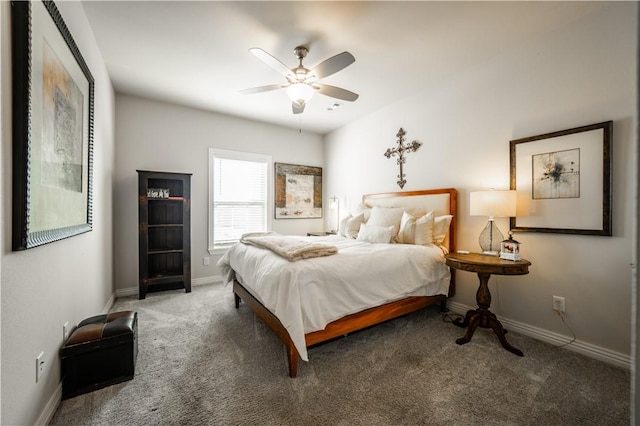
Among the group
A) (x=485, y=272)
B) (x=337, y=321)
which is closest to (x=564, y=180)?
(x=485, y=272)

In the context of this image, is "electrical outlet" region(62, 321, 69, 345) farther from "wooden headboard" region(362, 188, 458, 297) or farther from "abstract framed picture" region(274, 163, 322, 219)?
"wooden headboard" region(362, 188, 458, 297)

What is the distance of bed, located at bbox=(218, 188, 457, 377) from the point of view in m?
1.81

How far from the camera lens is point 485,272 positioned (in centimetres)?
214

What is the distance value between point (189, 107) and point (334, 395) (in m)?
4.22

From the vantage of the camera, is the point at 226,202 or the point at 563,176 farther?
the point at 226,202

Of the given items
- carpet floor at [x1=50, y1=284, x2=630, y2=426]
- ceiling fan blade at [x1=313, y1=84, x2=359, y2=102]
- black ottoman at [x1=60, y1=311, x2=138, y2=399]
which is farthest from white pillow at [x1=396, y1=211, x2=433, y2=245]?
black ottoman at [x1=60, y1=311, x2=138, y2=399]

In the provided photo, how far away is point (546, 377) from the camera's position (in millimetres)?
1790

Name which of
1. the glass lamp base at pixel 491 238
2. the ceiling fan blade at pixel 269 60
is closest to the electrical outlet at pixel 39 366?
the ceiling fan blade at pixel 269 60

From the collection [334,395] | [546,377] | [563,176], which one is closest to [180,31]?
[334,395]

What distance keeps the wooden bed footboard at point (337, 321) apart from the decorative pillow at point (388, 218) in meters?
0.88

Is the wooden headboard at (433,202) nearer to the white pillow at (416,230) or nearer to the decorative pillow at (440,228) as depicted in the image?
the decorative pillow at (440,228)

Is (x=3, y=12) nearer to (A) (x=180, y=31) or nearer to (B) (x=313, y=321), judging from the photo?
(A) (x=180, y=31)

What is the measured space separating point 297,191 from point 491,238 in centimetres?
335

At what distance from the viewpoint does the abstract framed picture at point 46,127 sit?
114 cm
